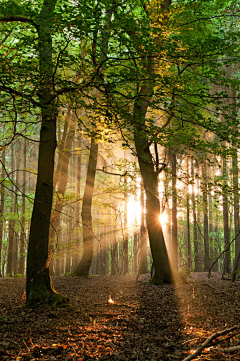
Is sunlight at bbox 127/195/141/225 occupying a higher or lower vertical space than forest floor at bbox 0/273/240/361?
higher

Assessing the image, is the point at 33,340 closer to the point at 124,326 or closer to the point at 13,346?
the point at 13,346

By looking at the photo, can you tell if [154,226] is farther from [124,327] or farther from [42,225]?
[124,327]

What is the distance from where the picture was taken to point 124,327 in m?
4.65

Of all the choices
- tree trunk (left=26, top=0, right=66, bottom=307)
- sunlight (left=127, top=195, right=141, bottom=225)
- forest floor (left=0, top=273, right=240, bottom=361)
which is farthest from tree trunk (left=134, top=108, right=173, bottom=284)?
sunlight (left=127, top=195, right=141, bottom=225)

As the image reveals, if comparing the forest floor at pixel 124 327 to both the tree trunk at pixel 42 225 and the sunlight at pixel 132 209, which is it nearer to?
the tree trunk at pixel 42 225

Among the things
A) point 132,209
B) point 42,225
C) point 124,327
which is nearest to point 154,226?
point 42,225

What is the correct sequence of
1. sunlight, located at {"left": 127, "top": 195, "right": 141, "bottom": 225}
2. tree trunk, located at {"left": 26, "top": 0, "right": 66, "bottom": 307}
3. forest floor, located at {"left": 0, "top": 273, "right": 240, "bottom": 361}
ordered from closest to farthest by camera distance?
forest floor, located at {"left": 0, "top": 273, "right": 240, "bottom": 361} → tree trunk, located at {"left": 26, "top": 0, "right": 66, "bottom": 307} → sunlight, located at {"left": 127, "top": 195, "right": 141, "bottom": 225}

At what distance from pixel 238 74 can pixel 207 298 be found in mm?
15733

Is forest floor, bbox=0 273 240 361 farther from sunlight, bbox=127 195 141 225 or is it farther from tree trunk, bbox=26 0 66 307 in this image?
sunlight, bbox=127 195 141 225

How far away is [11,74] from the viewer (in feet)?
15.7

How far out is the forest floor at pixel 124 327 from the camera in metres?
3.47

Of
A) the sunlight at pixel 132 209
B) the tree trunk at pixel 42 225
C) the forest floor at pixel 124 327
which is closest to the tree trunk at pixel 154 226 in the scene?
the forest floor at pixel 124 327

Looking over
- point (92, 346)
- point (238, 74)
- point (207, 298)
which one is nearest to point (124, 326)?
Result: point (92, 346)

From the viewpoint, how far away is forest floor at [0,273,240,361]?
3467mm
